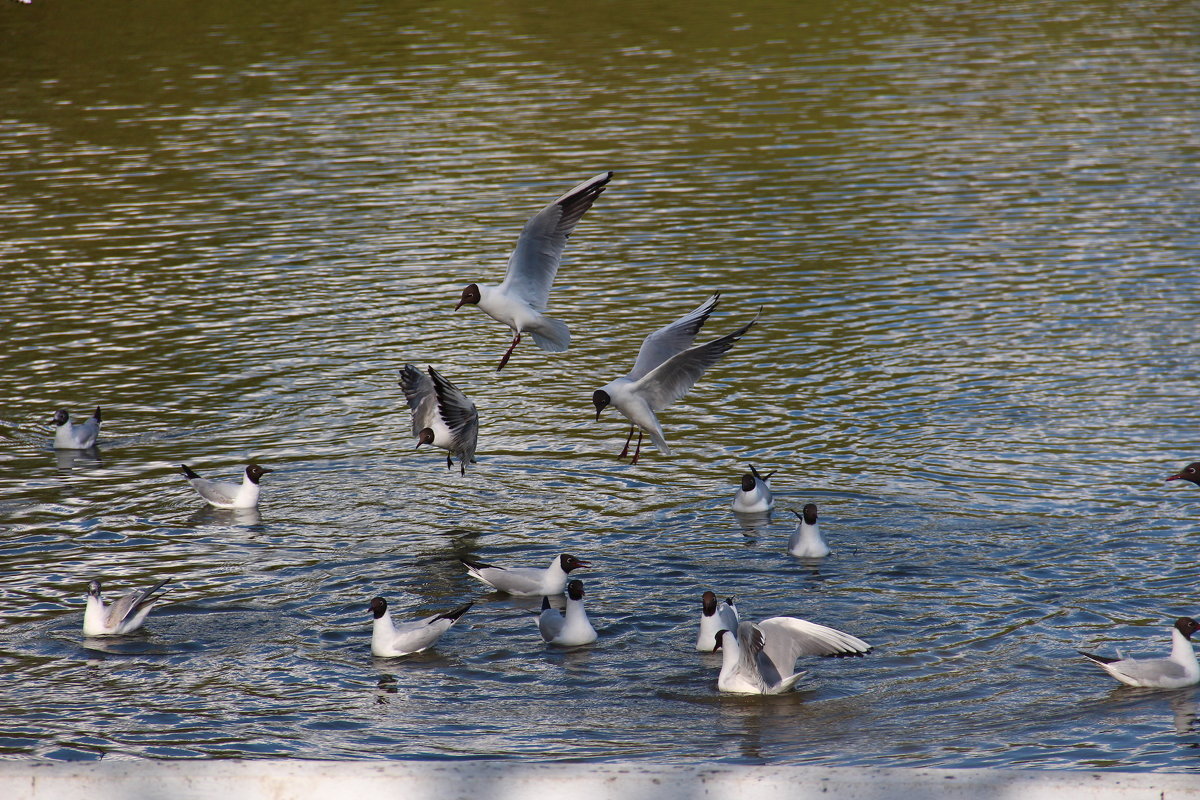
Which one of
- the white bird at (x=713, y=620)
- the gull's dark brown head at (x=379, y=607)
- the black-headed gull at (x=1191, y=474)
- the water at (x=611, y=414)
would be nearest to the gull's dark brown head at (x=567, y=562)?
the water at (x=611, y=414)

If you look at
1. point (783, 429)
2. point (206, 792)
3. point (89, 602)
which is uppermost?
point (206, 792)

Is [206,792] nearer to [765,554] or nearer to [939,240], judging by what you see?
[765,554]

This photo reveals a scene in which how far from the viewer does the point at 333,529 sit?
46.7 ft

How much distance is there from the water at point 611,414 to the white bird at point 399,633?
310 millimetres

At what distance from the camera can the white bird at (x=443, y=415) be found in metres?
14.4

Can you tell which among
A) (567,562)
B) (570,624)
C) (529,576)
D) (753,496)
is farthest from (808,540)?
(570,624)

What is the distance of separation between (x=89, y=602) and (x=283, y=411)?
266 inches

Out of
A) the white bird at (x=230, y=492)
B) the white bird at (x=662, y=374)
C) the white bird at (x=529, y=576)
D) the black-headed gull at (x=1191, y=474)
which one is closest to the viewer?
the white bird at (x=529, y=576)

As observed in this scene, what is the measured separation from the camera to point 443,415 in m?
14.7

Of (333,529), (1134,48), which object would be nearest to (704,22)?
(1134,48)

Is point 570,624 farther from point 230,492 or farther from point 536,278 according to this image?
point 230,492

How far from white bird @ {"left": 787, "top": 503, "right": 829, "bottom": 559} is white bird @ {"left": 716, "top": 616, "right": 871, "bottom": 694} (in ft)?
6.82

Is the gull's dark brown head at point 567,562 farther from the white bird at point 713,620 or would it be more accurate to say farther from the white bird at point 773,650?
the white bird at point 773,650

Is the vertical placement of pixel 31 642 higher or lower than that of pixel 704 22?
higher
